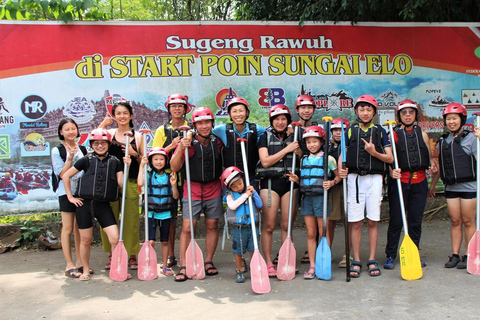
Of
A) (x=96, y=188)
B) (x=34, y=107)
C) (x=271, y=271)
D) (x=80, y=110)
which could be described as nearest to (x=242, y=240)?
(x=271, y=271)

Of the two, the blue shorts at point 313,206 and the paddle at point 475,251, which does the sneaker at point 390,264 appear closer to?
the paddle at point 475,251

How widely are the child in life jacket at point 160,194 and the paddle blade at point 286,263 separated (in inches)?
52.1

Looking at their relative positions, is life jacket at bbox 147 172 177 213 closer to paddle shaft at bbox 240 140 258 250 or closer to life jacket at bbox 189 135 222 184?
life jacket at bbox 189 135 222 184

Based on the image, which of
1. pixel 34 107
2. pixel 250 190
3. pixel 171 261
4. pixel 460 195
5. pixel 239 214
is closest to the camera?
pixel 250 190

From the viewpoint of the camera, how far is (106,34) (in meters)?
7.54

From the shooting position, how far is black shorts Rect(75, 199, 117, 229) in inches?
222

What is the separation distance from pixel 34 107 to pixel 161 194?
3036 millimetres

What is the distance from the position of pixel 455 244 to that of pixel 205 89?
4.38 meters

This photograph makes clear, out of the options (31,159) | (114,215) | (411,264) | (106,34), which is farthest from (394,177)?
(31,159)

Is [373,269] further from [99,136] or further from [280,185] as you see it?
[99,136]

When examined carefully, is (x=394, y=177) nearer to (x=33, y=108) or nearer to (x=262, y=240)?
(x=262, y=240)

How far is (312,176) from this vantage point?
5535mm

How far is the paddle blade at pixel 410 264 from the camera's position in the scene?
525 cm

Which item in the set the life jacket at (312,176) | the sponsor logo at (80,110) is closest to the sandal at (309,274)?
the life jacket at (312,176)
